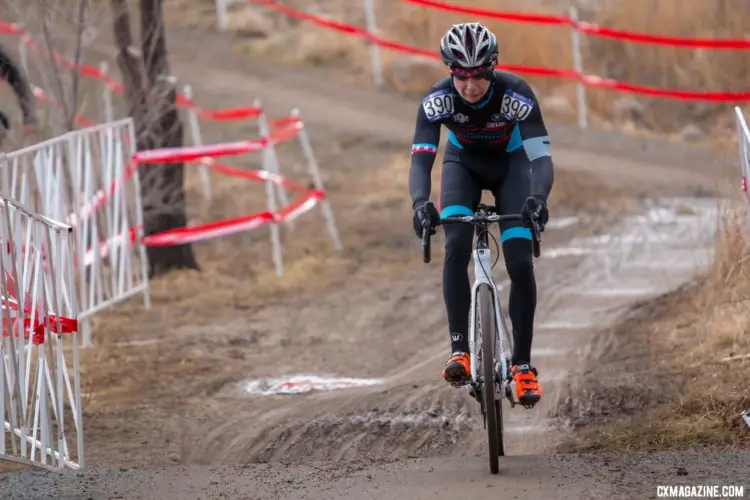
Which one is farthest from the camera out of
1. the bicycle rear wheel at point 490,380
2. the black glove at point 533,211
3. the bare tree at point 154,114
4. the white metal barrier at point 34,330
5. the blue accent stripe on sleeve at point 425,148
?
the bare tree at point 154,114

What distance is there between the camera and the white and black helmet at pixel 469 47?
689cm

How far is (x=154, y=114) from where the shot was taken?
12.7m

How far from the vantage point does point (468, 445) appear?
8.02m

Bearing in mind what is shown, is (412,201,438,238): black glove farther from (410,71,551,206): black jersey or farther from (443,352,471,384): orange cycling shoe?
(443,352,471,384): orange cycling shoe

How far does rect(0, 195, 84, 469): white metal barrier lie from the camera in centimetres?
705

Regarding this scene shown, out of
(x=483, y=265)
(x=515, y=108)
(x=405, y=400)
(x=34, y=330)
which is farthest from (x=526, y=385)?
(x=34, y=330)

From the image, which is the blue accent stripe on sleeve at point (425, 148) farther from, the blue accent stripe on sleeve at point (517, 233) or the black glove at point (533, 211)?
the black glove at point (533, 211)

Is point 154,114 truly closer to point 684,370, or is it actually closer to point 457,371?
point 684,370

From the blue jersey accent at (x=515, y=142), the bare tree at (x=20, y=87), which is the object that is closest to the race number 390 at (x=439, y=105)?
the blue jersey accent at (x=515, y=142)

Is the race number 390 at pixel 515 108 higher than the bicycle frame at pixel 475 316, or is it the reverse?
the race number 390 at pixel 515 108

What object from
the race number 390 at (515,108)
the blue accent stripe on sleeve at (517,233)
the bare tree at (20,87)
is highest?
the bare tree at (20,87)

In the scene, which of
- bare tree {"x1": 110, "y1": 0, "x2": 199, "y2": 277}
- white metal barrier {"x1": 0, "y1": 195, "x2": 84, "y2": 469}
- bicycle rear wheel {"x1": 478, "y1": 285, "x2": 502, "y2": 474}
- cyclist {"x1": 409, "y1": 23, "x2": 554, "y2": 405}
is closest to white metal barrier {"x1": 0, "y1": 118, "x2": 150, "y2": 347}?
bare tree {"x1": 110, "y1": 0, "x2": 199, "y2": 277}

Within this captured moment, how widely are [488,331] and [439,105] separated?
4.21 feet

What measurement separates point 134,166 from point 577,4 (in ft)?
39.9
